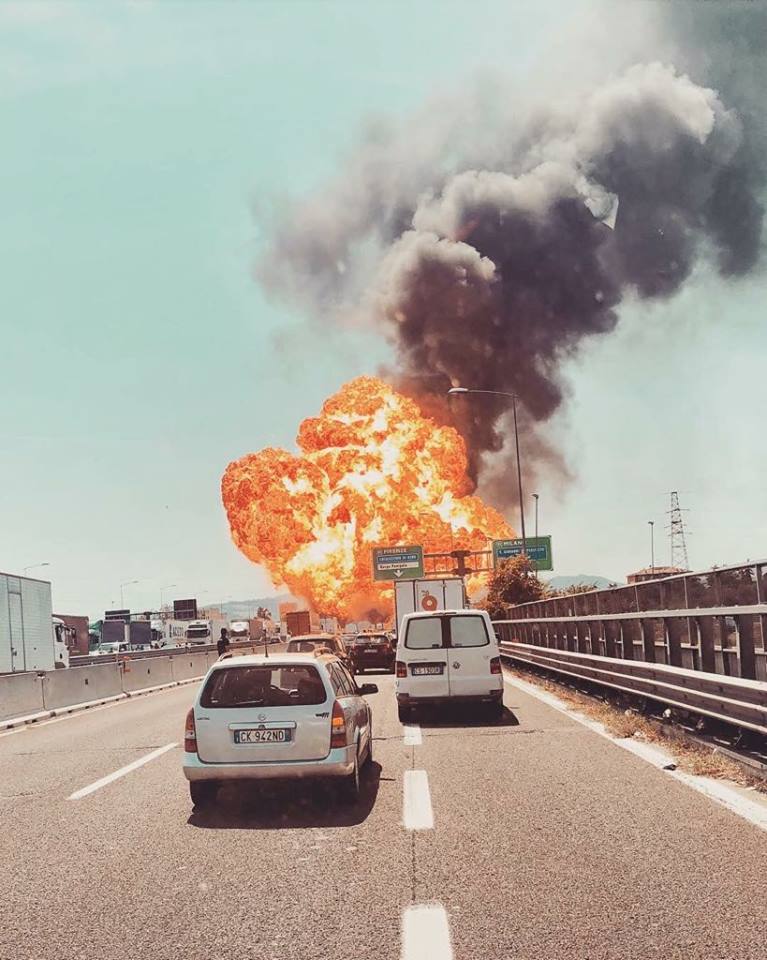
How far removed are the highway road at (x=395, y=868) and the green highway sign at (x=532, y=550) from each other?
1815 inches

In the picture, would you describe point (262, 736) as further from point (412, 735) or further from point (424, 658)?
point (424, 658)

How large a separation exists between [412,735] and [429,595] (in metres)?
17.7

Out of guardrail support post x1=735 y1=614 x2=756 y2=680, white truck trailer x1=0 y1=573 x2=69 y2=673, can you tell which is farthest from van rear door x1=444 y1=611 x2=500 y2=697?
white truck trailer x1=0 y1=573 x2=69 y2=673

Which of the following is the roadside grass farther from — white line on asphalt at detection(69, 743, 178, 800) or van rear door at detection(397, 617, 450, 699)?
white line on asphalt at detection(69, 743, 178, 800)

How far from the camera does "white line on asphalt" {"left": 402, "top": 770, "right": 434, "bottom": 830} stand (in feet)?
26.0

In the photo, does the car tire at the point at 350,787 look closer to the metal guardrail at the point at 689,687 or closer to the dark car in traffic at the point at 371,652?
the metal guardrail at the point at 689,687

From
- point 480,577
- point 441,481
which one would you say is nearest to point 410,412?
point 441,481

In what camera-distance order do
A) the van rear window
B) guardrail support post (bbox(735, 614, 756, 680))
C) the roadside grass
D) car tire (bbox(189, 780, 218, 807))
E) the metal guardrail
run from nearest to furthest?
1. car tire (bbox(189, 780, 218, 807))
2. the metal guardrail
3. the roadside grass
4. guardrail support post (bbox(735, 614, 756, 680))
5. the van rear window

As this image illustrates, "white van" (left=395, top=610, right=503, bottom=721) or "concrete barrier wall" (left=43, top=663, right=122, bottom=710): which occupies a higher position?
"white van" (left=395, top=610, right=503, bottom=721)

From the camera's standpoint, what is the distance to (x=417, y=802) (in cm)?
891

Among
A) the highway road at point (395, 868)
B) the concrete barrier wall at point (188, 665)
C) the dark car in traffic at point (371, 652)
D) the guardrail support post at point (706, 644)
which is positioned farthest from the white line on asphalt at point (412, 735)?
the concrete barrier wall at point (188, 665)

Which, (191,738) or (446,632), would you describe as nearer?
(191,738)

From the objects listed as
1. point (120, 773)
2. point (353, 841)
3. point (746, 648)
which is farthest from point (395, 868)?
point (120, 773)

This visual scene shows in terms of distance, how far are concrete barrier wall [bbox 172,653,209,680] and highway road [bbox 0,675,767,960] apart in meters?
22.9
